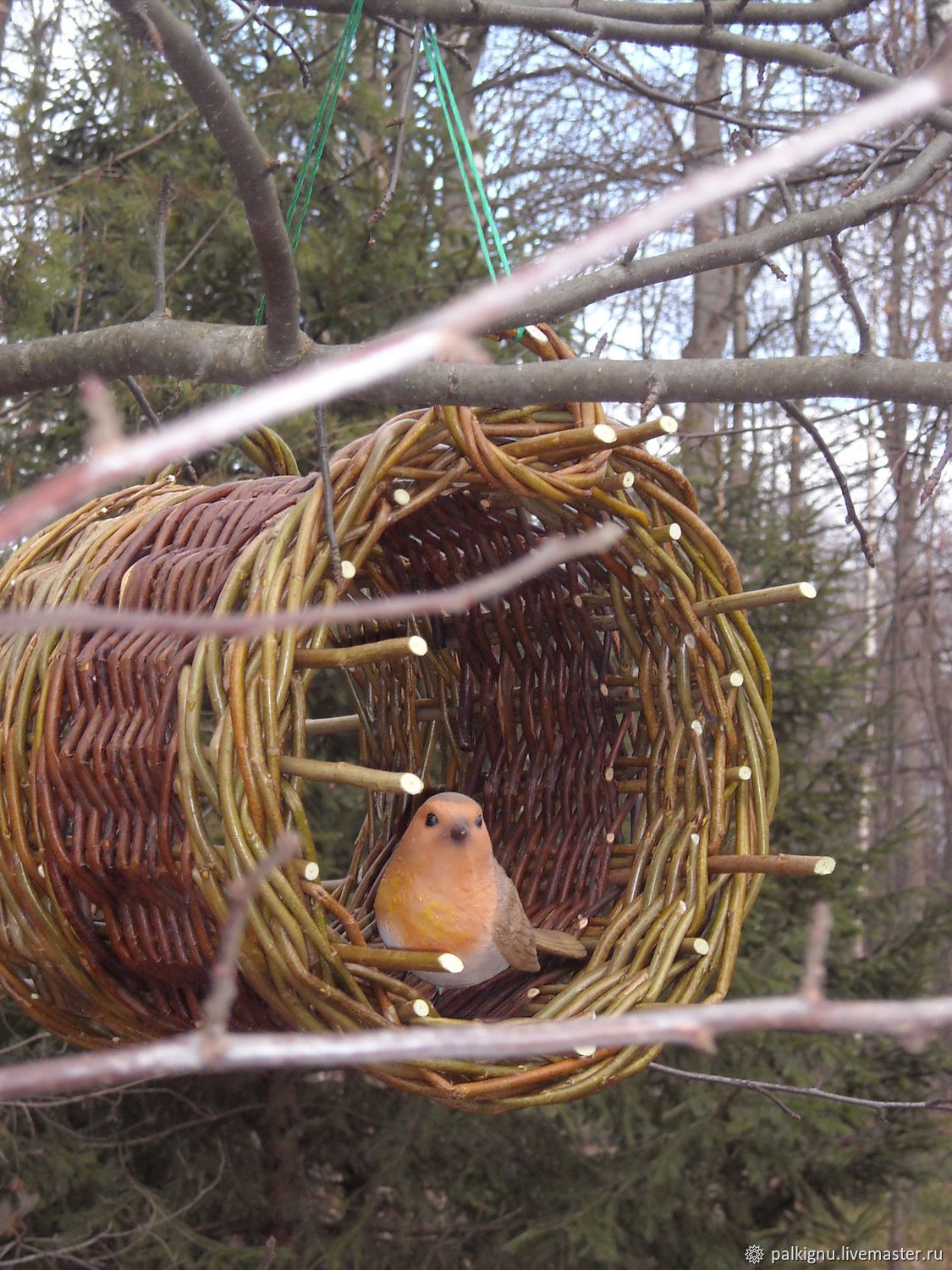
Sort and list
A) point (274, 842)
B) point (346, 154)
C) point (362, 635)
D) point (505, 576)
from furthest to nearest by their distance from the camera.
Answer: point (346, 154), point (362, 635), point (274, 842), point (505, 576)

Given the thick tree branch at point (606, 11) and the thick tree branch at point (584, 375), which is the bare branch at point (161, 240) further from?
the thick tree branch at point (606, 11)

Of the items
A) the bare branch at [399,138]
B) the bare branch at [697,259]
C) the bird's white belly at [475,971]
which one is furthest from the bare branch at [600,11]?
the bird's white belly at [475,971]

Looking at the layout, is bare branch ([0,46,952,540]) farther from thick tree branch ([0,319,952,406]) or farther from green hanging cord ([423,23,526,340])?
green hanging cord ([423,23,526,340])

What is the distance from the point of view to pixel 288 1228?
2.23m

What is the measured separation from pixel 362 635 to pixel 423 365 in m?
0.47

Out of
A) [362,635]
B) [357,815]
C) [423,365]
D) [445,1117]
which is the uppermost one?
[423,365]

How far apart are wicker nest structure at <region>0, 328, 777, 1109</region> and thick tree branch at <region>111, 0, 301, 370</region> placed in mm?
121

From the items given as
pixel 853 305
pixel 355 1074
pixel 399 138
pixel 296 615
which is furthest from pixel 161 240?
pixel 355 1074

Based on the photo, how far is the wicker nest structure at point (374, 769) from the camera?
0.77 meters

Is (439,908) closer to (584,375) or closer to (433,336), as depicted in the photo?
(584,375)

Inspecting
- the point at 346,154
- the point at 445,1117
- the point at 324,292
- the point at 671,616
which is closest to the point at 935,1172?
the point at 445,1117

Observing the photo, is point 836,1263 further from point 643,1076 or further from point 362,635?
point 362,635

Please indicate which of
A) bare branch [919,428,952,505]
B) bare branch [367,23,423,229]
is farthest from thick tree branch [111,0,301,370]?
bare branch [919,428,952,505]

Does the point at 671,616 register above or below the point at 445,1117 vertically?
above
